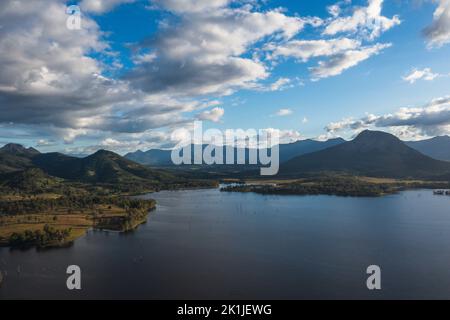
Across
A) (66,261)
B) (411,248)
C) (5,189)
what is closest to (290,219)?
(411,248)

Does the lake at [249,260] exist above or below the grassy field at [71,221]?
below

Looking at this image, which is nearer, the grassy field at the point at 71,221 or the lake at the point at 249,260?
the lake at the point at 249,260

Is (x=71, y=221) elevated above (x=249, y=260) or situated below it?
above

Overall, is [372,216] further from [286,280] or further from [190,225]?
[286,280]

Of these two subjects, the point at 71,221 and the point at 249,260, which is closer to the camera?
the point at 249,260

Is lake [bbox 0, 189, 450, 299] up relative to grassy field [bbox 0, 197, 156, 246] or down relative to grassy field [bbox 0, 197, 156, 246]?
down
